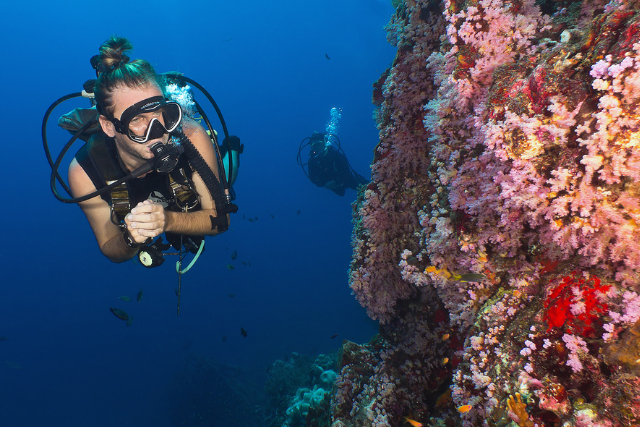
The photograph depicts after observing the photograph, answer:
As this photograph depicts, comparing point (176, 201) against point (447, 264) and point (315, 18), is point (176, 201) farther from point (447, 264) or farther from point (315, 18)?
point (315, 18)

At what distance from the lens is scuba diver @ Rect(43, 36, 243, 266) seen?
288 cm

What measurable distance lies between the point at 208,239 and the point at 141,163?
84018 mm

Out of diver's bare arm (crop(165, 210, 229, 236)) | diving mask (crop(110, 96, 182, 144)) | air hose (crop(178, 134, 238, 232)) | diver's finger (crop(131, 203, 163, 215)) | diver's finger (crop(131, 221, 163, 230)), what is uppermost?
diving mask (crop(110, 96, 182, 144))

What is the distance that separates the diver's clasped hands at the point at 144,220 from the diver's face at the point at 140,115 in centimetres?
84

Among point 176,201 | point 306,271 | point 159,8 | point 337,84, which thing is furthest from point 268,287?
point 159,8

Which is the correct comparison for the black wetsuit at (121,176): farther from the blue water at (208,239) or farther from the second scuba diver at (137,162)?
the blue water at (208,239)

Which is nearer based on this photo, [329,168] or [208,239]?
[329,168]

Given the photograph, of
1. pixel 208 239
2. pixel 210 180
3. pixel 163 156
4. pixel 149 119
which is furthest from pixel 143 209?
pixel 208 239

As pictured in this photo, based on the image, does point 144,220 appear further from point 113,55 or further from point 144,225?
point 113,55

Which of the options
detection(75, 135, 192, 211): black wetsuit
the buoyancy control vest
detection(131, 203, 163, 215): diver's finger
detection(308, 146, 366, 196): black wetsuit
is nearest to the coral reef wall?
detection(131, 203, 163, 215): diver's finger

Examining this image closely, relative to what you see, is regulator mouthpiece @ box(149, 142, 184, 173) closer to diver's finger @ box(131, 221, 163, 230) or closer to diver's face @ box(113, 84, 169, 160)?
diver's face @ box(113, 84, 169, 160)

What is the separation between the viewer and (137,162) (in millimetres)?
3301

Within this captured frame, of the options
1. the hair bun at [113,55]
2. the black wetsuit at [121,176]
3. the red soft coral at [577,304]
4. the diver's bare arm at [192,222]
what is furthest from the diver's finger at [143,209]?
the red soft coral at [577,304]

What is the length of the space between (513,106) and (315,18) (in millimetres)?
100614
